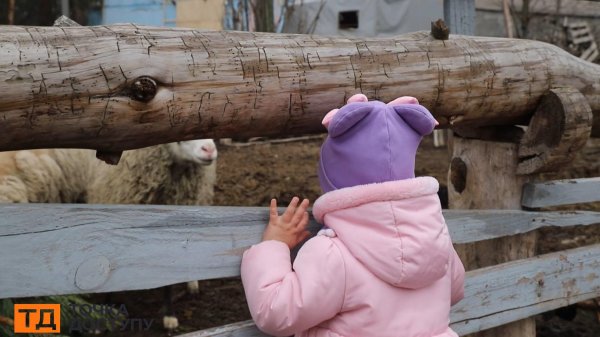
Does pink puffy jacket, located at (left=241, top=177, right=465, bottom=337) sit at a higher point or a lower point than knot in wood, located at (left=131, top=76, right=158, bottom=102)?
lower

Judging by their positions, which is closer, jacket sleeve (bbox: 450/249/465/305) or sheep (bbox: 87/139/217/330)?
jacket sleeve (bbox: 450/249/465/305)

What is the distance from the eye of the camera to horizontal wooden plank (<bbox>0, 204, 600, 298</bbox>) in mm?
1752

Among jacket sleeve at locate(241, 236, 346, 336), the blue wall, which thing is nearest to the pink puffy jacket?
jacket sleeve at locate(241, 236, 346, 336)

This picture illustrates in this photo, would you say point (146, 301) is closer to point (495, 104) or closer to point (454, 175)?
point (454, 175)

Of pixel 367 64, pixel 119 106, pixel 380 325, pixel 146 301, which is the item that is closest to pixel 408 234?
pixel 380 325

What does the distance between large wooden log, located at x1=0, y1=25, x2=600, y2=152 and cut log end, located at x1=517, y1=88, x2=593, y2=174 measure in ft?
0.27

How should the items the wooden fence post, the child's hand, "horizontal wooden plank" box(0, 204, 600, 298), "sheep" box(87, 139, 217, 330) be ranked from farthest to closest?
"sheep" box(87, 139, 217, 330) < the wooden fence post < the child's hand < "horizontal wooden plank" box(0, 204, 600, 298)

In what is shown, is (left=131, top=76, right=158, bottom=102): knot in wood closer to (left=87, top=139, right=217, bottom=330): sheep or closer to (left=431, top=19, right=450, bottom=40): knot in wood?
(left=431, top=19, right=450, bottom=40): knot in wood

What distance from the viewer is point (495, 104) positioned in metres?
2.63

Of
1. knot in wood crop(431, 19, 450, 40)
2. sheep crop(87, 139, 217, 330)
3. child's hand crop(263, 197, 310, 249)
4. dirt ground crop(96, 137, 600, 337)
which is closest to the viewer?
child's hand crop(263, 197, 310, 249)

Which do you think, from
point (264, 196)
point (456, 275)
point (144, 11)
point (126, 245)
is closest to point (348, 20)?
point (144, 11)

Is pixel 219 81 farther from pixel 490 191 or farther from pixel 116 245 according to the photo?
pixel 490 191

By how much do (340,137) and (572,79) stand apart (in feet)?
4.93

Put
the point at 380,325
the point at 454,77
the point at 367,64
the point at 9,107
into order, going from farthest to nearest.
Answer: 1. the point at 454,77
2. the point at 367,64
3. the point at 380,325
4. the point at 9,107
